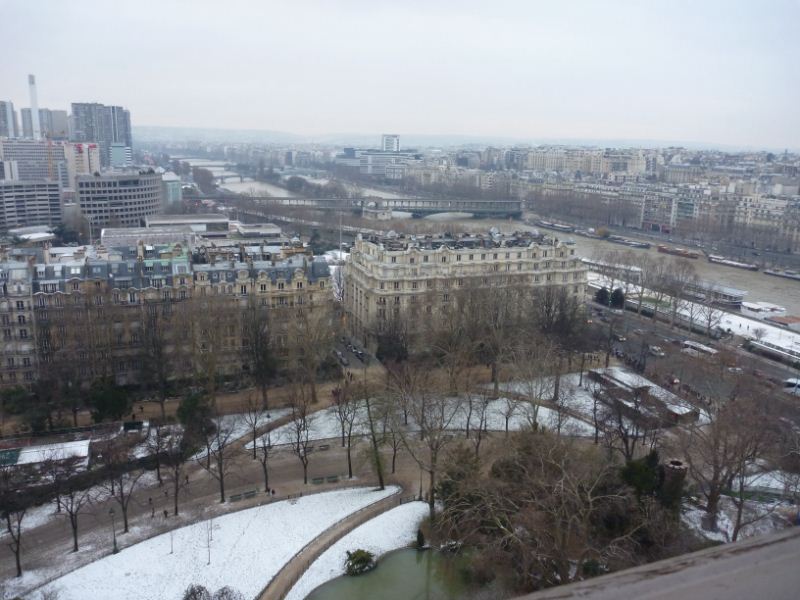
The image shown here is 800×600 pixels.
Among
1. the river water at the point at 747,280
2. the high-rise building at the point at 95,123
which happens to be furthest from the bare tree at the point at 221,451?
the high-rise building at the point at 95,123

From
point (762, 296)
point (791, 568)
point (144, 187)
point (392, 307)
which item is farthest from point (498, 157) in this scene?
point (791, 568)

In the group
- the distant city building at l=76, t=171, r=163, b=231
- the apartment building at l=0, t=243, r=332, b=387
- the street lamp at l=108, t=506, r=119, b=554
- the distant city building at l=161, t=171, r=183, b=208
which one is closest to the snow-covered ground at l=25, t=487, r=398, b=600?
the street lamp at l=108, t=506, r=119, b=554

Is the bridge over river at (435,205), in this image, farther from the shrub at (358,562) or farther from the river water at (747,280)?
the shrub at (358,562)

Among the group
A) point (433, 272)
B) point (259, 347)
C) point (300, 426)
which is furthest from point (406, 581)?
point (433, 272)

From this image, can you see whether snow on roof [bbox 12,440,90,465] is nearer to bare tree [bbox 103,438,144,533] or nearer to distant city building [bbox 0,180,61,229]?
bare tree [bbox 103,438,144,533]

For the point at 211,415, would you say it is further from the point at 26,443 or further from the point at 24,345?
the point at 24,345

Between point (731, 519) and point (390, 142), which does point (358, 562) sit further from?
point (390, 142)
